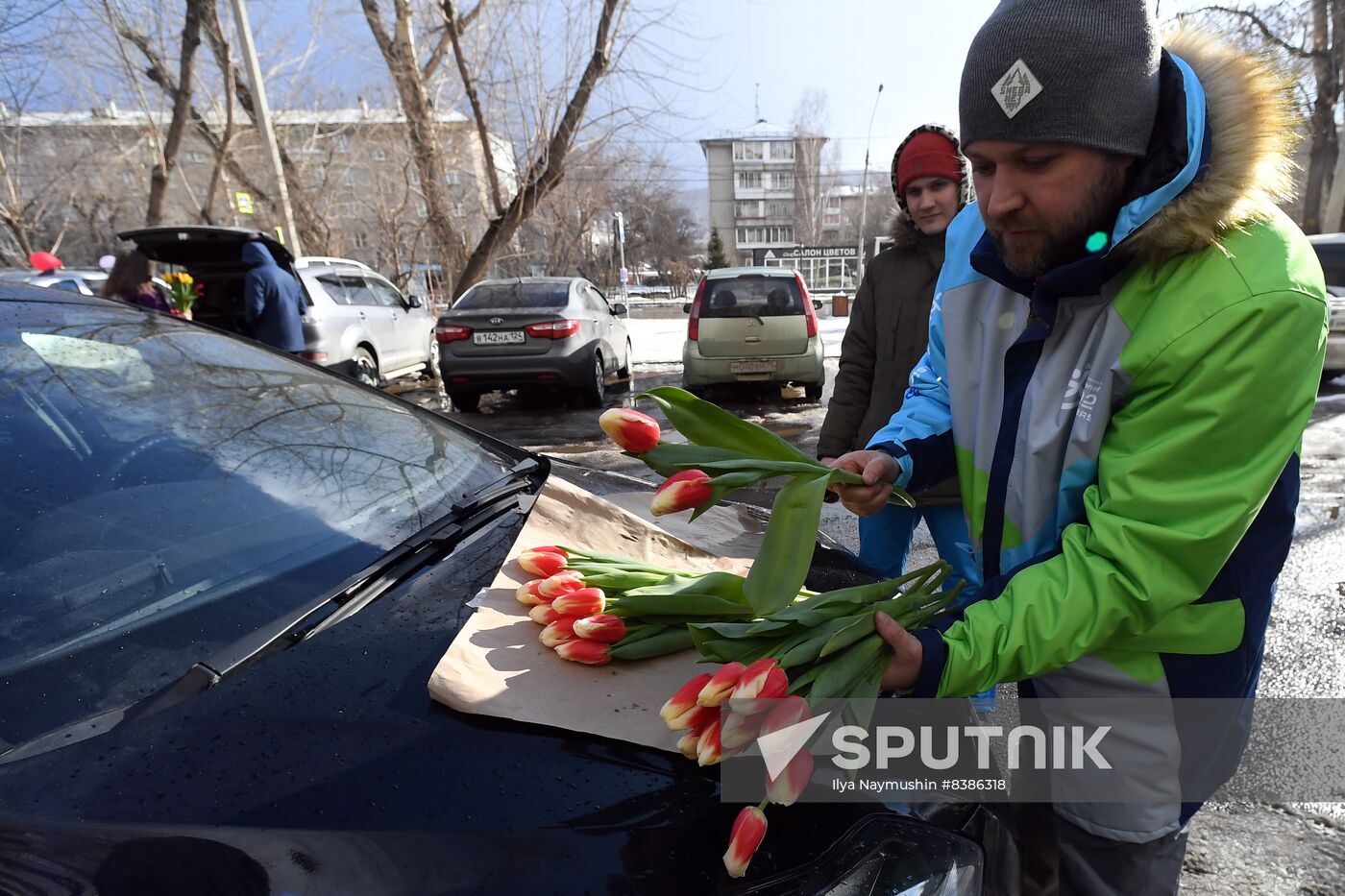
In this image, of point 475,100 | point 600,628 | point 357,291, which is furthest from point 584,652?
point 475,100

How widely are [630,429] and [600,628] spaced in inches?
13.4

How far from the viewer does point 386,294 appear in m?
10.0

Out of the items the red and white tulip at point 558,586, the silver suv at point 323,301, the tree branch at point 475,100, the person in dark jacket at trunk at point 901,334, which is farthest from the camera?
the tree branch at point 475,100

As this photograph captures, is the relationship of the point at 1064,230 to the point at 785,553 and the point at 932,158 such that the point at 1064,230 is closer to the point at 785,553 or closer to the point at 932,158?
the point at 785,553

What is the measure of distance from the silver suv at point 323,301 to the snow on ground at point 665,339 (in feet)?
13.2

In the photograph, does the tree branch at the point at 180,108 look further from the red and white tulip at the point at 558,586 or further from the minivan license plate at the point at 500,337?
the red and white tulip at the point at 558,586

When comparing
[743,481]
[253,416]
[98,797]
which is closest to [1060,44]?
[743,481]

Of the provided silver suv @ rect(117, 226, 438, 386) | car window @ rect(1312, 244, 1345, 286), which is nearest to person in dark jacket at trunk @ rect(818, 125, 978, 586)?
silver suv @ rect(117, 226, 438, 386)

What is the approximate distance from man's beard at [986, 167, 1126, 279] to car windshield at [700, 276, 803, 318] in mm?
6994

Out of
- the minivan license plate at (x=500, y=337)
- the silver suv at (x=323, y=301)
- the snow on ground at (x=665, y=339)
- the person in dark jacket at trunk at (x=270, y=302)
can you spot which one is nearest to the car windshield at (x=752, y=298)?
the minivan license plate at (x=500, y=337)

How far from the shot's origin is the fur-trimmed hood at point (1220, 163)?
1030 millimetres

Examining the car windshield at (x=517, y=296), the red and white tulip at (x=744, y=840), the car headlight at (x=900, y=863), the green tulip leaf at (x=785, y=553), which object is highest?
the car windshield at (x=517, y=296)

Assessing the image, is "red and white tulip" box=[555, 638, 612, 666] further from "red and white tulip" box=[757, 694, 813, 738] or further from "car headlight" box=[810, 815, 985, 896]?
"car headlight" box=[810, 815, 985, 896]

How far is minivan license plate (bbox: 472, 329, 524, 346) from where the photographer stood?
805 centimetres
